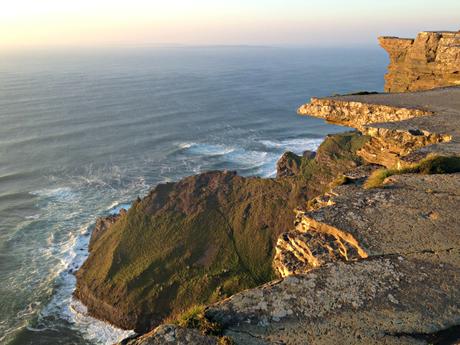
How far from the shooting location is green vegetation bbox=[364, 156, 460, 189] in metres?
10.2

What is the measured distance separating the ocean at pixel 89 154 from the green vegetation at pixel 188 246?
2581 mm

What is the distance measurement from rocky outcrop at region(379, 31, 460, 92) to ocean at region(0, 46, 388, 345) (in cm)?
2876

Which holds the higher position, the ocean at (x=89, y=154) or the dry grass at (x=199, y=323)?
the dry grass at (x=199, y=323)

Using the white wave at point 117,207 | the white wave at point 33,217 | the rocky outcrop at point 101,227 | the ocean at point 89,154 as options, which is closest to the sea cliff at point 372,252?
the ocean at point 89,154

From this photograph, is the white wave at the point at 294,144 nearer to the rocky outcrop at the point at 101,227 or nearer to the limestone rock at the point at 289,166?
the limestone rock at the point at 289,166

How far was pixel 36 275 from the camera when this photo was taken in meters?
38.7

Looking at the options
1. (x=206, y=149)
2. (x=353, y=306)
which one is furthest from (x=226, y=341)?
(x=206, y=149)

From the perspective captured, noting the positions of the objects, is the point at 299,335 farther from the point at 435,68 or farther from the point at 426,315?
the point at 435,68

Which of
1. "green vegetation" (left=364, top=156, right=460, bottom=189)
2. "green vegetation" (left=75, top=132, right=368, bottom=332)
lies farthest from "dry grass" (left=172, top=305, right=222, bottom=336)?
"green vegetation" (left=75, top=132, right=368, bottom=332)

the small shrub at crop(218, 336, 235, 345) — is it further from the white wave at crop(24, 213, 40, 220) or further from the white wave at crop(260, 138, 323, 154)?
the white wave at crop(260, 138, 323, 154)

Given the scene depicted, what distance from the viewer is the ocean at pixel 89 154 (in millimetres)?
35500

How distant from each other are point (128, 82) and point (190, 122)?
69.7 metres

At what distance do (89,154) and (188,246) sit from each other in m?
41.8

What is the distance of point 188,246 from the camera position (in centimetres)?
3806
